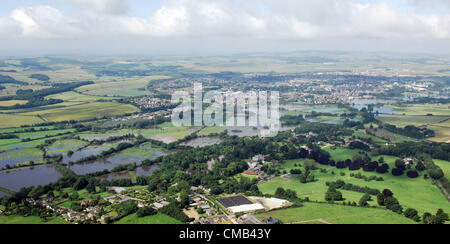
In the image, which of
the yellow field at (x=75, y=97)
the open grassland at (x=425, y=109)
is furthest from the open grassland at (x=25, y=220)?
the open grassland at (x=425, y=109)

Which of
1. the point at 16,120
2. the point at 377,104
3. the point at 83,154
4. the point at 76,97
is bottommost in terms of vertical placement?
the point at 83,154

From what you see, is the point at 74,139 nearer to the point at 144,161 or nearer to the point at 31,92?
the point at 144,161

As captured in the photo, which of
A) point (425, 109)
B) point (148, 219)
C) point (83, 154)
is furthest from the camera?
point (425, 109)

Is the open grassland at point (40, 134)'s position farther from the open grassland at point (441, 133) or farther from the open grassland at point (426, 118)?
the open grassland at point (441, 133)

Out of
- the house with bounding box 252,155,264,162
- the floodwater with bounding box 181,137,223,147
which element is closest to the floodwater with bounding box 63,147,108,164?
the floodwater with bounding box 181,137,223,147

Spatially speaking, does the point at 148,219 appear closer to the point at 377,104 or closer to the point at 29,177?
the point at 29,177

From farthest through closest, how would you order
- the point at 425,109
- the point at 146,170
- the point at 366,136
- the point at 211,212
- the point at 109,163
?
the point at 425,109 < the point at 366,136 < the point at 109,163 < the point at 146,170 < the point at 211,212

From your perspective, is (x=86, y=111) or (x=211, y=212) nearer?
(x=211, y=212)

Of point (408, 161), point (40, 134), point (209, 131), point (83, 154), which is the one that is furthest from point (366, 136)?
point (40, 134)

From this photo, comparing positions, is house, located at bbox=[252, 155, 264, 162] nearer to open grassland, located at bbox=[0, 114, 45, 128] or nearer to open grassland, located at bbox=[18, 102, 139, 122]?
open grassland, located at bbox=[18, 102, 139, 122]
